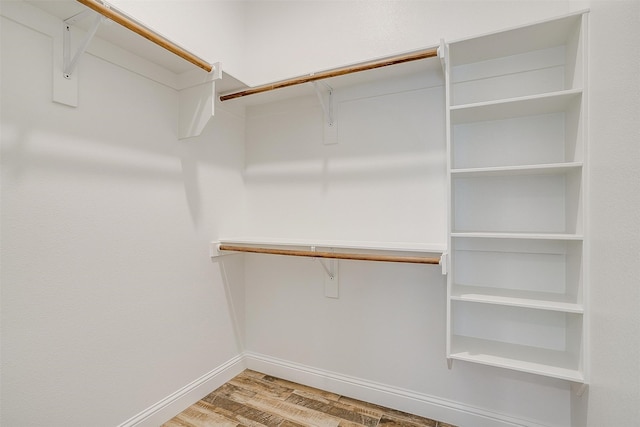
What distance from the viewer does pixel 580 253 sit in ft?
4.17

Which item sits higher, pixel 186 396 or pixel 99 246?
pixel 99 246

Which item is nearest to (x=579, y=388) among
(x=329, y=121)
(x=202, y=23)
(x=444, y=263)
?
(x=444, y=263)

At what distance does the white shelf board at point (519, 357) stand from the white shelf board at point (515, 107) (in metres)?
1.11

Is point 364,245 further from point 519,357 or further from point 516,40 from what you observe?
point 516,40

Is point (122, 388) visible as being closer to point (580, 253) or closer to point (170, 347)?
point (170, 347)

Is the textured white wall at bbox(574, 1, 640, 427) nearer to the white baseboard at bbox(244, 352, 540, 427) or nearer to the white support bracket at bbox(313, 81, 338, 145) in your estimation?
the white baseboard at bbox(244, 352, 540, 427)

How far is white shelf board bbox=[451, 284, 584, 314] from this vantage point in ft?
4.12

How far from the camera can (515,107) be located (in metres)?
1.40

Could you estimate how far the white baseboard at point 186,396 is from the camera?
1.58 metres

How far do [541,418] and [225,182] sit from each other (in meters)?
2.18

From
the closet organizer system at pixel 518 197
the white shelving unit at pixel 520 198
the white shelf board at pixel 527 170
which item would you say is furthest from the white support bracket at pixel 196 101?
the white shelf board at pixel 527 170

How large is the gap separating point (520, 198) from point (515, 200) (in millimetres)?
23

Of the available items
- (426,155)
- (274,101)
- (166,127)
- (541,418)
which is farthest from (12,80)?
(541,418)

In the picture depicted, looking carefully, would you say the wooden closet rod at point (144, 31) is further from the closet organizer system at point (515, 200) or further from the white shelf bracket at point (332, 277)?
the white shelf bracket at point (332, 277)
